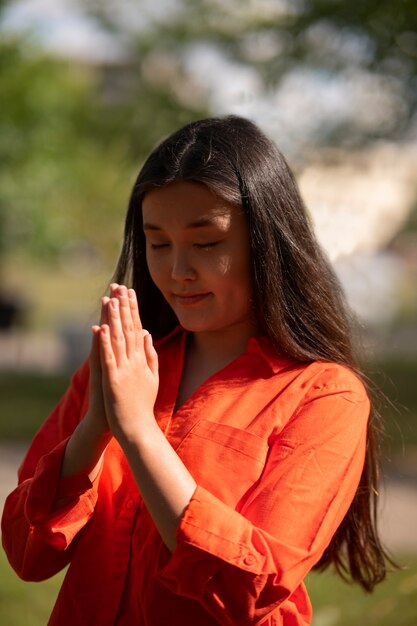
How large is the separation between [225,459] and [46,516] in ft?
1.20

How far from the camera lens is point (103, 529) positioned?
196 centimetres

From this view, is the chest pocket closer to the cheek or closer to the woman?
the woman

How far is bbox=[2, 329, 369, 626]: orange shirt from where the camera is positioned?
1.70 meters

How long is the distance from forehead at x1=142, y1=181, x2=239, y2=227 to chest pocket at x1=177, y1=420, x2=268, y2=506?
41 cm

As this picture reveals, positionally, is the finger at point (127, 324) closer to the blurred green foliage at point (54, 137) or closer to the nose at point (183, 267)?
the nose at point (183, 267)

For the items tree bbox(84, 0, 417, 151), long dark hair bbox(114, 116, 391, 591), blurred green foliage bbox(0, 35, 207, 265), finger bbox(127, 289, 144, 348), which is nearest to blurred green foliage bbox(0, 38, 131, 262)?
blurred green foliage bbox(0, 35, 207, 265)

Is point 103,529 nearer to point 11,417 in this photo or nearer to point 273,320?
point 273,320

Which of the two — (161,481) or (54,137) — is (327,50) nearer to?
(161,481)

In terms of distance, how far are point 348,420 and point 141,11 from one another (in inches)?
458

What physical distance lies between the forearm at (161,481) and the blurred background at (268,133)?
2.91 ft

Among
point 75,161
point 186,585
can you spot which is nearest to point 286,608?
point 186,585

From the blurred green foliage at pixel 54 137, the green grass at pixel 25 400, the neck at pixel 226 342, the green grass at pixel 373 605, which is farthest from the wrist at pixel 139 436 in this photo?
the blurred green foliage at pixel 54 137

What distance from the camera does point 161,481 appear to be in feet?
5.60

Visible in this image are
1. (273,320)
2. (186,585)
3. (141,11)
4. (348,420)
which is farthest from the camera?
(141,11)
